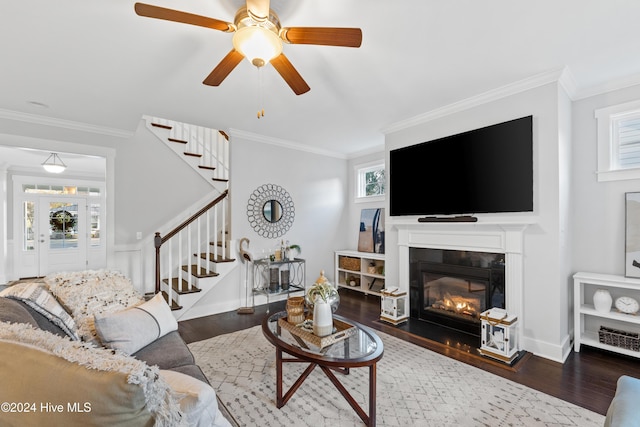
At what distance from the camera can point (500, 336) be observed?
2674 mm

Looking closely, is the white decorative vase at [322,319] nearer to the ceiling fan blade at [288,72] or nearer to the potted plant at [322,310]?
the potted plant at [322,310]

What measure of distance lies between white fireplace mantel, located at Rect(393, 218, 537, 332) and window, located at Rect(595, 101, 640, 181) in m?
0.98

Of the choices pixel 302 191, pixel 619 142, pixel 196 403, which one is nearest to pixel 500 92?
pixel 619 142

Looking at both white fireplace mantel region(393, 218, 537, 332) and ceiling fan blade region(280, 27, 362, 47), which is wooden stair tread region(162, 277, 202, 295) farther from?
ceiling fan blade region(280, 27, 362, 47)

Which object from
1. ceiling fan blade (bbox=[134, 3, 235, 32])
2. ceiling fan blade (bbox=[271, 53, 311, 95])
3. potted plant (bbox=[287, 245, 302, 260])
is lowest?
potted plant (bbox=[287, 245, 302, 260])

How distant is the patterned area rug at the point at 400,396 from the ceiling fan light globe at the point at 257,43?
2281 millimetres

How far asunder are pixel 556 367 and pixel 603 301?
796 millimetres

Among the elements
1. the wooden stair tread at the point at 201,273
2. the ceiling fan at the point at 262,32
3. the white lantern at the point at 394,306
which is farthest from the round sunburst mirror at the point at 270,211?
the ceiling fan at the point at 262,32

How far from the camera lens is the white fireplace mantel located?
2.85 meters

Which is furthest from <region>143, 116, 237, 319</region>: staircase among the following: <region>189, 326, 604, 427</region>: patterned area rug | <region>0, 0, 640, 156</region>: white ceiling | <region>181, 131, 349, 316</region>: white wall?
<region>189, 326, 604, 427</region>: patterned area rug

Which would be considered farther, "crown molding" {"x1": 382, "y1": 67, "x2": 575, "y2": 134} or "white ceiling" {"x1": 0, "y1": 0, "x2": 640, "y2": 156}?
"crown molding" {"x1": 382, "y1": 67, "x2": 575, "y2": 134}

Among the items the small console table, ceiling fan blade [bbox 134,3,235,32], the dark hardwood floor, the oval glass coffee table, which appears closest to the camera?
ceiling fan blade [bbox 134,3,235,32]

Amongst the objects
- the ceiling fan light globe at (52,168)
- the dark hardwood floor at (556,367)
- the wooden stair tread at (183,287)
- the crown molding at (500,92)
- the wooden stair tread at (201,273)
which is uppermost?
the crown molding at (500,92)

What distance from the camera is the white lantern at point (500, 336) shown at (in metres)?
2.62
